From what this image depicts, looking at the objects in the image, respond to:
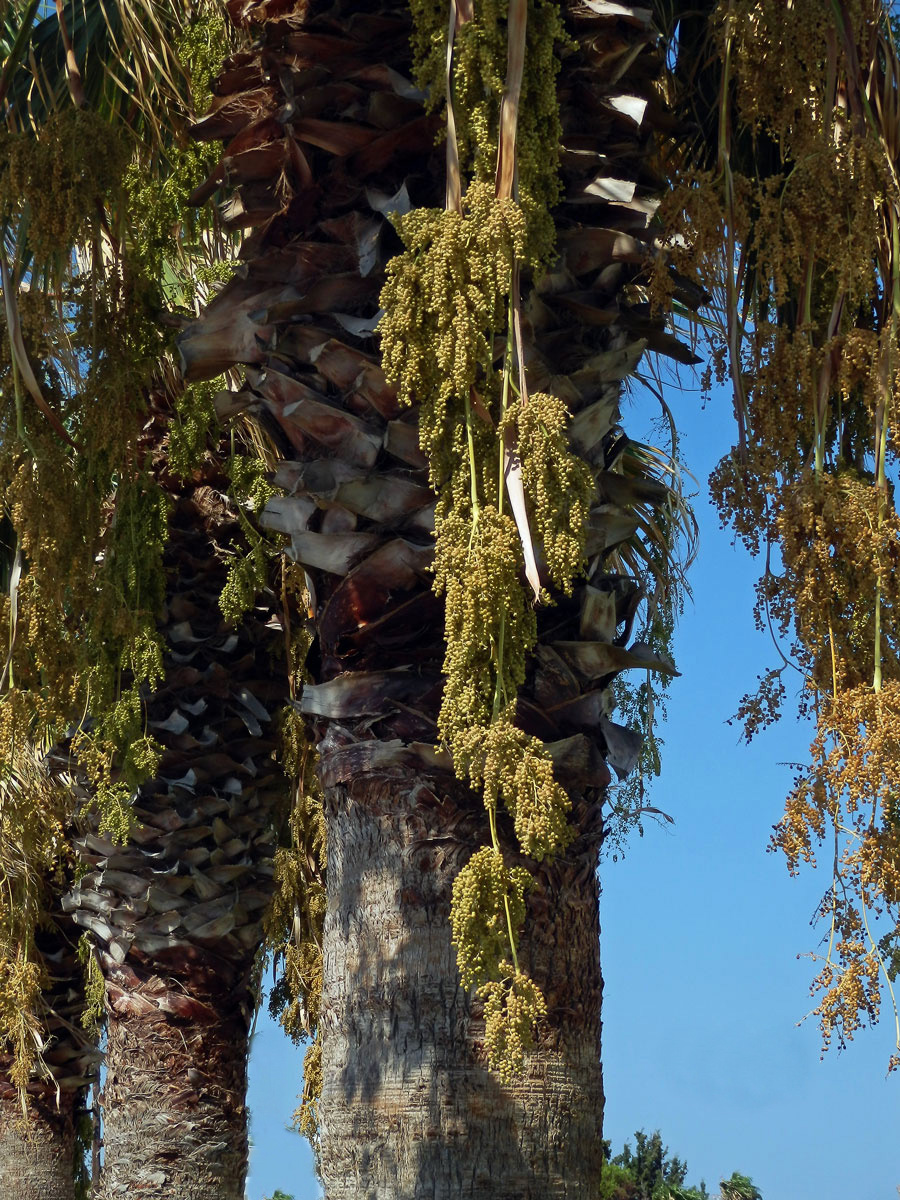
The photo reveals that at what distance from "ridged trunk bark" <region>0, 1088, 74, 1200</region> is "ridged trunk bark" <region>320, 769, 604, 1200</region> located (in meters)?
7.80

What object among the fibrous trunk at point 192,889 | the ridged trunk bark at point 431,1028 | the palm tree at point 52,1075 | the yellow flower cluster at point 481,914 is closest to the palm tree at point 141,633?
the fibrous trunk at point 192,889

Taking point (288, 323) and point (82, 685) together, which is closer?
point (288, 323)

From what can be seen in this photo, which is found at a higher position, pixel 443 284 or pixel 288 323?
pixel 288 323

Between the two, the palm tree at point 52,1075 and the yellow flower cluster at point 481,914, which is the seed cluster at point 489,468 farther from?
the palm tree at point 52,1075

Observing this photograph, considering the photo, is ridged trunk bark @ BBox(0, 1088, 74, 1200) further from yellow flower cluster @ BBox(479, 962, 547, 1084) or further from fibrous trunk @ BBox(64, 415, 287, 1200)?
yellow flower cluster @ BBox(479, 962, 547, 1084)

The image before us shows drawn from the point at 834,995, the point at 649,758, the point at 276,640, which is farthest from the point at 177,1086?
the point at 834,995

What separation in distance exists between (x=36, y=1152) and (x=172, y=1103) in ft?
13.9

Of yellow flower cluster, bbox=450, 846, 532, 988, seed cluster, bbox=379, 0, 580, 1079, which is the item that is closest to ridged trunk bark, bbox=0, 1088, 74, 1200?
seed cluster, bbox=379, 0, 580, 1079

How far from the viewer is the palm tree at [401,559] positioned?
3.42 meters

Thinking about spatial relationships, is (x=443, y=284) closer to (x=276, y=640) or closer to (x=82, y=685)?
(x=82, y=685)

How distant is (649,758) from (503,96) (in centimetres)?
588

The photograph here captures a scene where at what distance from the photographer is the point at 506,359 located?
3.33 m

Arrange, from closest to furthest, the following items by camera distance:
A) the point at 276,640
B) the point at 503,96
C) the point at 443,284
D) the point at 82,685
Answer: the point at 443,284, the point at 503,96, the point at 82,685, the point at 276,640

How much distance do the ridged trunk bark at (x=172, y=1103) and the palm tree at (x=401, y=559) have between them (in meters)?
3.72
